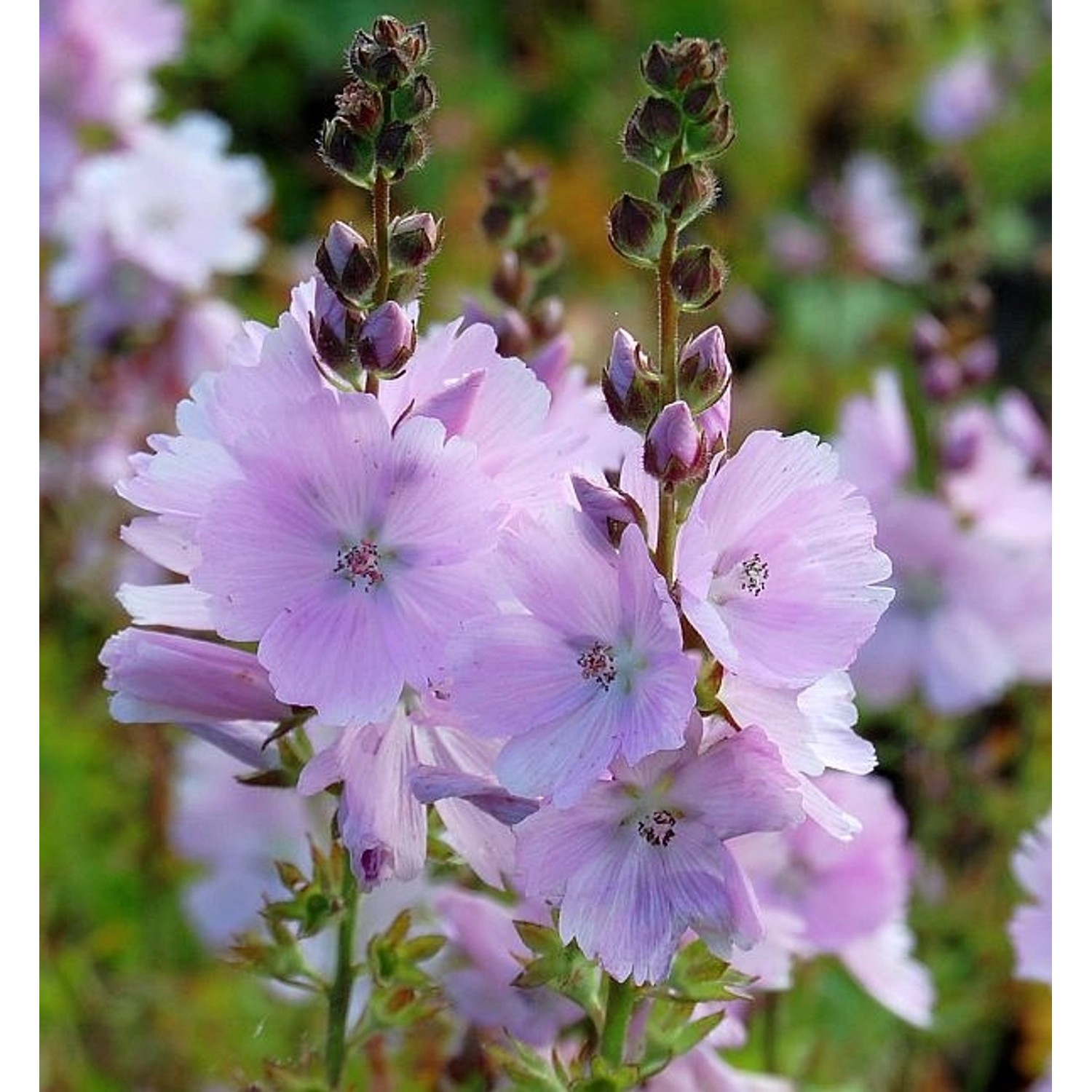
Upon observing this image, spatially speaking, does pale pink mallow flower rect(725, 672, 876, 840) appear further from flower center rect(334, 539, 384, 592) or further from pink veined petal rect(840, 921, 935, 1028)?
pink veined petal rect(840, 921, 935, 1028)

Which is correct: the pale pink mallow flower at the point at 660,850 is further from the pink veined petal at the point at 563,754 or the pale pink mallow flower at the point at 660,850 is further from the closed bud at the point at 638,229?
the closed bud at the point at 638,229

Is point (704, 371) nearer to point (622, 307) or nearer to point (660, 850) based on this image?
point (660, 850)

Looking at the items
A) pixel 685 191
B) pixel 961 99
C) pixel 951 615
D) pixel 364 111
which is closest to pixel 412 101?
pixel 364 111

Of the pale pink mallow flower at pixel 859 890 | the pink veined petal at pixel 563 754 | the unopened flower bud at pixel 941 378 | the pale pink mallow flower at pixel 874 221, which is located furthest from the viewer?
the pale pink mallow flower at pixel 874 221

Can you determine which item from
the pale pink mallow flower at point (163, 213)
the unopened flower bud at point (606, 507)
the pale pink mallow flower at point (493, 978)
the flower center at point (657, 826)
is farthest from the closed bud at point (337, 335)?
the pale pink mallow flower at point (163, 213)

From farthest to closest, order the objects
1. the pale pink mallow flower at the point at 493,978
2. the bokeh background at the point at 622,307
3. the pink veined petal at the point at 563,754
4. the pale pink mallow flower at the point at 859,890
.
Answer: the bokeh background at the point at 622,307 → the pale pink mallow flower at the point at 859,890 → the pale pink mallow flower at the point at 493,978 → the pink veined petal at the point at 563,754

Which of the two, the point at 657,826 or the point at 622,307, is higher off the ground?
the point at 622,307
